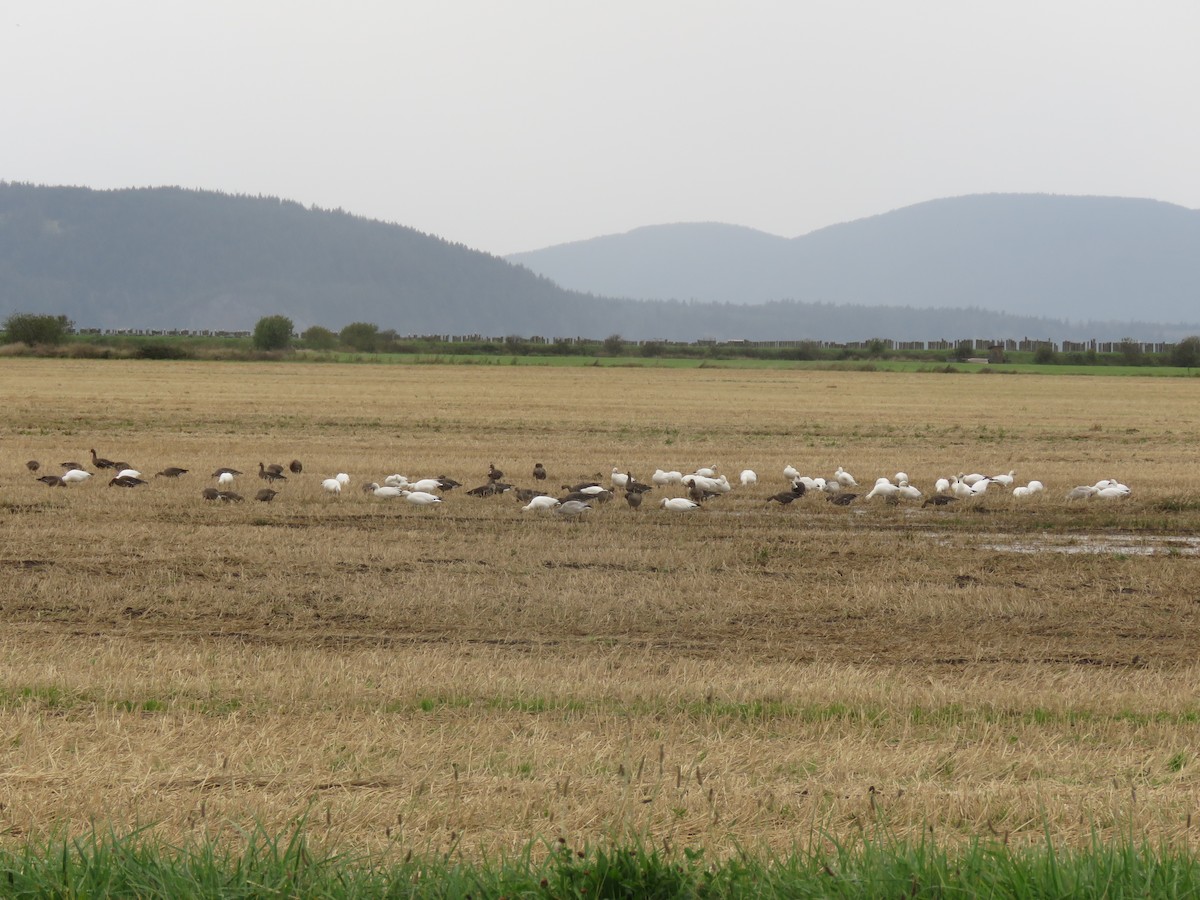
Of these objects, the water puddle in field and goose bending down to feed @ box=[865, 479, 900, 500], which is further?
goose bending down to feed @ box=[865, 479, 900, 500]

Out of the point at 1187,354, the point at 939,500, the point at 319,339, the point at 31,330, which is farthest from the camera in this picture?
the point at 319,339

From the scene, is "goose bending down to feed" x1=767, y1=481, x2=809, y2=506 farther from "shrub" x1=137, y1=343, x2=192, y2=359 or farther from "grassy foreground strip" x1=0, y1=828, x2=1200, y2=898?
"shrub" x1=137, y1=343, x2=192, y2=359

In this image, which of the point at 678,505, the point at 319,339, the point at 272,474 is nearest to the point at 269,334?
the point at 319,339

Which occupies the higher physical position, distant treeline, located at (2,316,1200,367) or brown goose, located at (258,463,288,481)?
distant treeline, located at (2,316,1200,367)

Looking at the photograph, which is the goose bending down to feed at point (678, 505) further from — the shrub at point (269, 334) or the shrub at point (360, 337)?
the shrub at point (360, 337)

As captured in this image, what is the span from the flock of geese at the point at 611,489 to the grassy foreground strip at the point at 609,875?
1186cm

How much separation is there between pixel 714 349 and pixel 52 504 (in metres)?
85.7

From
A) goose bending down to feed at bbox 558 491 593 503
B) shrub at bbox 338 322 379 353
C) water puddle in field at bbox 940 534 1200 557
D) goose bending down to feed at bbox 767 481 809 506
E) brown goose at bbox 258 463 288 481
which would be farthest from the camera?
shrub at bbox 338 322 379 353

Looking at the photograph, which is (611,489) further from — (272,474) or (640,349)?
(640,349)

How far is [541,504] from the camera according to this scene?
16250 mm

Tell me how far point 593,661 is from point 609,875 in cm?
492

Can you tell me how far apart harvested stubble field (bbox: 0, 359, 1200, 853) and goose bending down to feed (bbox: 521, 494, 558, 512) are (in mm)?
393

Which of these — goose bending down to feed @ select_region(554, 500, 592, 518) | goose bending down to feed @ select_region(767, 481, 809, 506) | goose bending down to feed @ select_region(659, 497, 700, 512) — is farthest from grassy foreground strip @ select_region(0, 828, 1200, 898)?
goose bending down to feed @ select_region(767, 481, 809, 506)

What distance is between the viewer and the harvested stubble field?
5297mm
